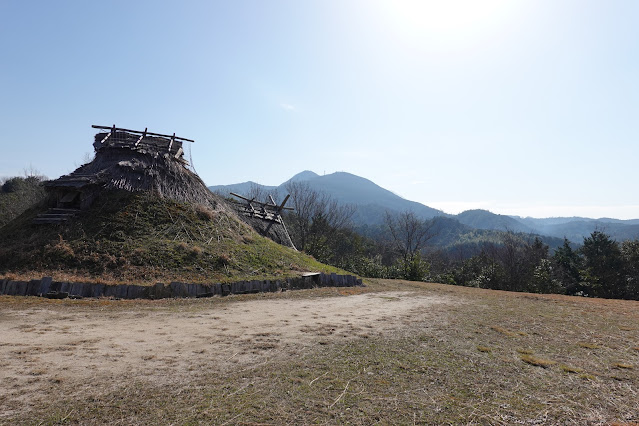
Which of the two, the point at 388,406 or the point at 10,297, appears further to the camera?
the point at 10,297

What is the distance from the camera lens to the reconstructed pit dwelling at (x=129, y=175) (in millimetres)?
16406

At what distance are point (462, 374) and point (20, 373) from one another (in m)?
6.46

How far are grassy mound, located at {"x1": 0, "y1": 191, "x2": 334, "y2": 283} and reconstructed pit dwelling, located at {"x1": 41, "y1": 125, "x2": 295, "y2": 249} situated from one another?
25.9 inches

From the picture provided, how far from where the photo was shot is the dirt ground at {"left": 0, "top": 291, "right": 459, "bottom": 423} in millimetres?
4547

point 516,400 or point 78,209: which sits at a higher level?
point 78,209

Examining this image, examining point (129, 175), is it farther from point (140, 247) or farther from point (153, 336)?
point (153, 336)

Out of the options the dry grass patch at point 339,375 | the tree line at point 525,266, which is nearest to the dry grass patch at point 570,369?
the dry grass patch at point 339,375

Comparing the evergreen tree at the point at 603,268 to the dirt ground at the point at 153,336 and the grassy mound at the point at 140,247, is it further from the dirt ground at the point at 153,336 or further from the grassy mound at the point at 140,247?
the grassy mound at the point at 140,247

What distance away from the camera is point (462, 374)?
16.3 feet

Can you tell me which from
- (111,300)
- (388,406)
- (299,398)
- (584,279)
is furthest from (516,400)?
(584,279)

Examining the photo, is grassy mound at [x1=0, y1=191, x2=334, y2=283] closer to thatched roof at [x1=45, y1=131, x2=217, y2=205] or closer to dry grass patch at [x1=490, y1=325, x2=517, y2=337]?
thatched roof at [x1=45, y1=131, x2=217, y2=205]

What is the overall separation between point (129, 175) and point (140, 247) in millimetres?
5868

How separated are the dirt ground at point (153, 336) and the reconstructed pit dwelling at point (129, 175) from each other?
8518 millimetres

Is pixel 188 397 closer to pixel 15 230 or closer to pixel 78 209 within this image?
pixel 78 209
